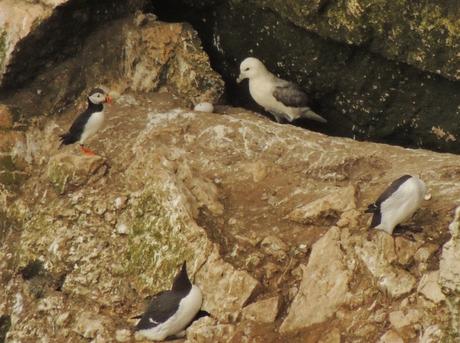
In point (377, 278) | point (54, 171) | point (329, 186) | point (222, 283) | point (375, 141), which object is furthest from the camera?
point (375, 141)

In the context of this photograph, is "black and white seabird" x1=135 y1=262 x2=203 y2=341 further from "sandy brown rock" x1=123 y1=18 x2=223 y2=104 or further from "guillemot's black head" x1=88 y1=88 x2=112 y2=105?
"sandy brown rock" x1=123 y1=18 x2=223 y2=104

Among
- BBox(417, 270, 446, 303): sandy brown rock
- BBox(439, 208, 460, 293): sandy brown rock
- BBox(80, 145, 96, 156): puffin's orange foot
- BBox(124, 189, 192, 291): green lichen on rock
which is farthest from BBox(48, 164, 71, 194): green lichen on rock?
BBox(439, 208, 460, 293): sandy brown rock

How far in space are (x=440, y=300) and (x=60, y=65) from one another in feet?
21.0

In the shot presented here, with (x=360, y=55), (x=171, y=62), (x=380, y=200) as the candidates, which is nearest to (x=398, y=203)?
(x=380, y=200)

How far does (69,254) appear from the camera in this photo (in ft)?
36.5

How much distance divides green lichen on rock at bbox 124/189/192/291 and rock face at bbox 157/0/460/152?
10.0 ft

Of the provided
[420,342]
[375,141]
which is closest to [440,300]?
[420,342]

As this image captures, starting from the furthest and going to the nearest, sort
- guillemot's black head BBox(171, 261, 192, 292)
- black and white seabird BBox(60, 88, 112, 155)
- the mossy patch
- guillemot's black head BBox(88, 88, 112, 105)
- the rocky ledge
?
guillemot's black head BBox(88, 88, 112, 105) → black and white seabird BBox(60, 88, 112, 155) → the mossy patch → guillemot's black head BBox(171, 261, 192, 292) → the rocky ledge

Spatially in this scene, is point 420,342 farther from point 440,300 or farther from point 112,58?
point 112,58

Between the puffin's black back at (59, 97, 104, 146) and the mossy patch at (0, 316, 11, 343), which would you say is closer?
the mossy patch at (0, 316, 11, 343)

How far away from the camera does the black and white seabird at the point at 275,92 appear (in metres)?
13.2

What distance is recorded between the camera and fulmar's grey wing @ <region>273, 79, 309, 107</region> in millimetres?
13125

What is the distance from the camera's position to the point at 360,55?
12.5 m

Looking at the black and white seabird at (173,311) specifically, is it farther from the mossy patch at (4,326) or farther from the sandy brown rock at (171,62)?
the sandy brown rock at (171,62)
